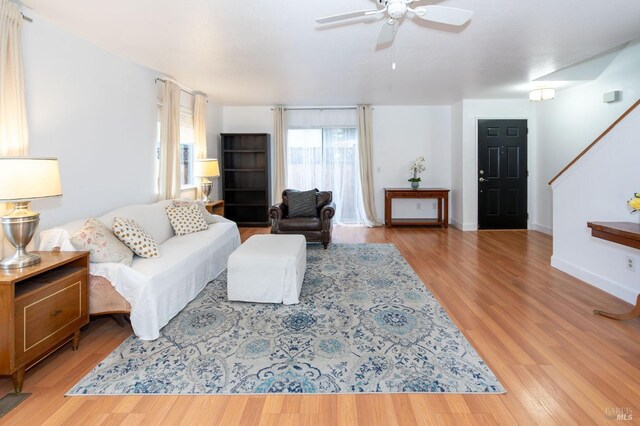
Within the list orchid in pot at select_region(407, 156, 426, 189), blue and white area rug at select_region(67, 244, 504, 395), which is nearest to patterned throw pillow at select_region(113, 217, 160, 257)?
blue and white area rug at select_region(67, 244, 504, 395)

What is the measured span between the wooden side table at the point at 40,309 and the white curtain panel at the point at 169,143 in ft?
8.20

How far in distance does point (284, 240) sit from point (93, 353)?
1.96 m

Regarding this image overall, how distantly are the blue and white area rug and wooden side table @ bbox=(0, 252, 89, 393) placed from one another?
0.31 m

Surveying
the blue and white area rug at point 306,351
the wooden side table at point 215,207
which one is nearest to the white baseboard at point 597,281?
the blue and white area rug at point 306,351

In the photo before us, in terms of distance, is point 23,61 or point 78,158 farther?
point 78,158

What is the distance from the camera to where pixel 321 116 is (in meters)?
7.48

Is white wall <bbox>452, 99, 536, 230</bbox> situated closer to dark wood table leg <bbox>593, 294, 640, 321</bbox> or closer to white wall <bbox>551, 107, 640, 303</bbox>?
white wall <bbox>551, 107, 640, 303</bbox>

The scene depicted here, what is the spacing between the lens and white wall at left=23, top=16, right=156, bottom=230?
2926 millimetres

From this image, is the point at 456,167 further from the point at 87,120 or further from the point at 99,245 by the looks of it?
the point at 99,245

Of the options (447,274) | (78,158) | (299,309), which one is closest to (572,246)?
(447,274)

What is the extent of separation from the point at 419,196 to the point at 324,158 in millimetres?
2125

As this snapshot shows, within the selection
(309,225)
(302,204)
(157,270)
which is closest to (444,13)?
(157,270)

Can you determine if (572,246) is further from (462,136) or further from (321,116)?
(321,116)

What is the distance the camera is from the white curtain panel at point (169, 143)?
190 inches
